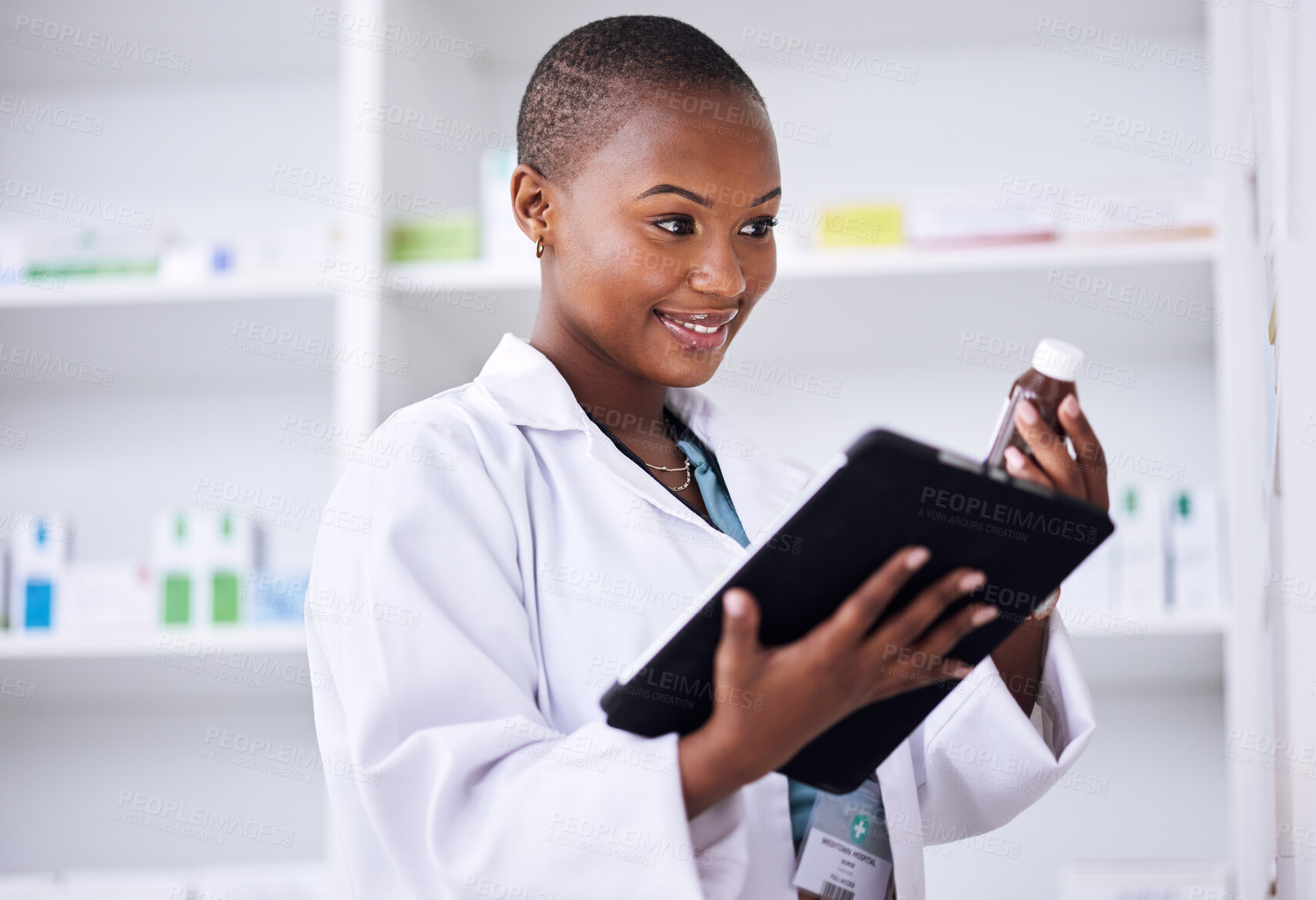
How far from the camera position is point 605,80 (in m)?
1.05

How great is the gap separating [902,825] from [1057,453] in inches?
14.0

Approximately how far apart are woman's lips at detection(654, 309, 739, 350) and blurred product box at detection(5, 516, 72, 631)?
4.46ft

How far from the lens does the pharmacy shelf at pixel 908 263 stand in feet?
5.86

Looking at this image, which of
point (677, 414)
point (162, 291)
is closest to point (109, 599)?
point (162, 291)

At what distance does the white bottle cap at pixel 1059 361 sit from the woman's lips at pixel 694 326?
0.32 m

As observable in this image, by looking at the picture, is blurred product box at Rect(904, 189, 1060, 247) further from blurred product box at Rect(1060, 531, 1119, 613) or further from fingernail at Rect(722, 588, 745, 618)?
fingernail at Rect(722, 588, 745, 618)

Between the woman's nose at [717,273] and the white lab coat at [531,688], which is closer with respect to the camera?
the white lab coat at [531,688]

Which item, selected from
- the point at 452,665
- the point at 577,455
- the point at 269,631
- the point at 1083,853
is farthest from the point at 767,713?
the point at 1083,853

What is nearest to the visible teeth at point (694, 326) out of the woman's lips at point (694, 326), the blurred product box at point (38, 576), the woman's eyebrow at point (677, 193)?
the woman's lips at point (694, 326)

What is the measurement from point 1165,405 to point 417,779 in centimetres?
178

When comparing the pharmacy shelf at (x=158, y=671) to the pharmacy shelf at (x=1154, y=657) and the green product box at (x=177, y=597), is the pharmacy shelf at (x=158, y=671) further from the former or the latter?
the pharmacy shelf at (x=1154, y=657)

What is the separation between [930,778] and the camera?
1.08 meters

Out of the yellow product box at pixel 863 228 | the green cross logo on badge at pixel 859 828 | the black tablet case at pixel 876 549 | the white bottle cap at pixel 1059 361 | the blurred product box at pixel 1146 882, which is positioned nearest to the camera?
the black tablet case at pixel 876 549

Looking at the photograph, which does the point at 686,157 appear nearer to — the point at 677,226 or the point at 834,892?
the point at 677,226
